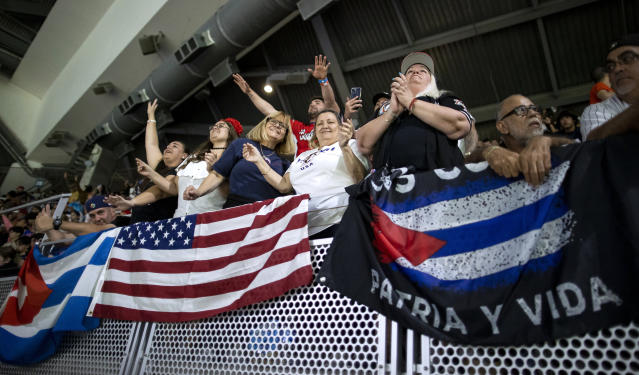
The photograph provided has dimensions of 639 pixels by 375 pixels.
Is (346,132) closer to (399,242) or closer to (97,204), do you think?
(399,242)

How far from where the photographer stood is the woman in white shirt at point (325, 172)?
2318 millimetres

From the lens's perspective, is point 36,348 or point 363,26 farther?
point 363,26

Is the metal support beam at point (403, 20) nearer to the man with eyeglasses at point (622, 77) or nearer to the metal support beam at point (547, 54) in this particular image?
the metal support beam at point (547, 54)

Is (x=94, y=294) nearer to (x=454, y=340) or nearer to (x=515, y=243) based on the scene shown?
(x=454, y=340)

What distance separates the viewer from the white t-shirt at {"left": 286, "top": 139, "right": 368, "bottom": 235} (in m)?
2.31

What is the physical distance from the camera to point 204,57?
7656 mm

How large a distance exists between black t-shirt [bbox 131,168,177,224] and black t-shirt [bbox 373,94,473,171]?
2399 mm

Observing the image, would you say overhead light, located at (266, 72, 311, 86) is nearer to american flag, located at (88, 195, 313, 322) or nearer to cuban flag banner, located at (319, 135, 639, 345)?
american flag, located at (88, 195, 313, 322)

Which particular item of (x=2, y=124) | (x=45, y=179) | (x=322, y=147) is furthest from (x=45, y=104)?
(x=322, y=147)

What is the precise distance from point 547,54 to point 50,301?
7.66 m

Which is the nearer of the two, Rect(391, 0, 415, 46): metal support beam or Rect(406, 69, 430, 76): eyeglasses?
Rect(406, 69, 430, 76): eyeglasses

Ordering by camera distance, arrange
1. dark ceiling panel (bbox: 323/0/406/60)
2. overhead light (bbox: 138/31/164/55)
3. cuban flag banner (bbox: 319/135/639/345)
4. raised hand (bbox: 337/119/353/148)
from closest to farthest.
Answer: cuban flag banner (bbox: 319/135/639/345), raised hand (bbox: 337/119/353/148), dark ceiling panel (bbox: 323/0/406/60), overhead light (bbox: 138/31/164/55)

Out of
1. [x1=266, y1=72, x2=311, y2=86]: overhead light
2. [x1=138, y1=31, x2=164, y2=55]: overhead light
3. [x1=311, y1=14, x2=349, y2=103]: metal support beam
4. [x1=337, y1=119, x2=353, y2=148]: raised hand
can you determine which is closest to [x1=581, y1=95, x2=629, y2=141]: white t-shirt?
[x1=337, y1=119, x2=353, y2=148]: raised hand

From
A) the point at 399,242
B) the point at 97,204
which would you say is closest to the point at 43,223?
the point at 97,204
